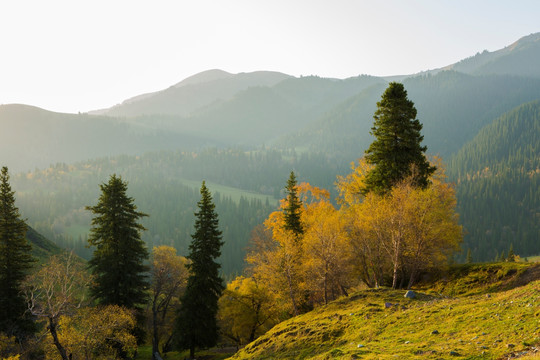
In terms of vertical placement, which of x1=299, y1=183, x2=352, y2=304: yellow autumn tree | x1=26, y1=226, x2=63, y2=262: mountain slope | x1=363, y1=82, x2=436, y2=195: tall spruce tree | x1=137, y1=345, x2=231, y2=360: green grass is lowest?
x1=137, y1=345, x2=231, y2=360: green grass

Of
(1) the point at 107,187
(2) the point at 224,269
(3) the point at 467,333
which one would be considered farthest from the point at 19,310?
(2) the point at 224,269

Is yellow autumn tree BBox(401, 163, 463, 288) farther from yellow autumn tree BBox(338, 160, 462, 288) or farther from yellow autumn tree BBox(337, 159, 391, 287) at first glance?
yellow autumn tree BBox(337, 159, 391, 287)

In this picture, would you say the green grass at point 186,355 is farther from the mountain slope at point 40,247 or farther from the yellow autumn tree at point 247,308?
the mountain slope at point 40,247

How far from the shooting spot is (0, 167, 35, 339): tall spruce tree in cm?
3659

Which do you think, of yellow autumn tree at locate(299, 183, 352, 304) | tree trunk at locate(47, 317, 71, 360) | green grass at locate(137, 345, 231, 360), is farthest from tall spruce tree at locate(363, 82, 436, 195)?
tree trunk at locate(47, 317, 71, 360)

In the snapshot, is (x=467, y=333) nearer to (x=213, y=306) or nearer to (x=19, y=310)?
(x=213, y=306)

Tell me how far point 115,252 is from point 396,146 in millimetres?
38531

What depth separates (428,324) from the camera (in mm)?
17641

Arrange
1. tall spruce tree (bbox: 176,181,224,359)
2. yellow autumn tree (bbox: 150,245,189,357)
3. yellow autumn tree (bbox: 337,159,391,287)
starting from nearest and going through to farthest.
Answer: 1. yellow autumn tree (bbox: 337,159,391,287)
2. tall spruce tree (bbox: 176,181,224,359)
3. yellow autumn tree (bbox: 150,245,189,357)

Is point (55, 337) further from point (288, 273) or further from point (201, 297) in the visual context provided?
point (288, 273)

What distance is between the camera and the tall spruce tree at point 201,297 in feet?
141

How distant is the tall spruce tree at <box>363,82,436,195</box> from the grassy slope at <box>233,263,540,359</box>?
1198 cm

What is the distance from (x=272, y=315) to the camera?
48500mm

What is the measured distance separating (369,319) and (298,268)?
49.2 feet
